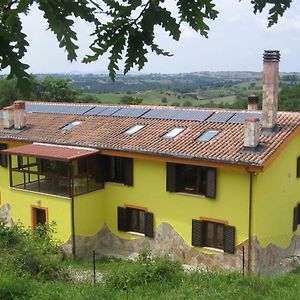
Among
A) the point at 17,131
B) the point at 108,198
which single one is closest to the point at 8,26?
the point at 108,198

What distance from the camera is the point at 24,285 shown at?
420 inches

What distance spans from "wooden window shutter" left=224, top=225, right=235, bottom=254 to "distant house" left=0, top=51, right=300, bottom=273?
0.04m

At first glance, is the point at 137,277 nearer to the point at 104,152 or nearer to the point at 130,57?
the point at 104,152

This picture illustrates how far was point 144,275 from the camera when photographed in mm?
11938

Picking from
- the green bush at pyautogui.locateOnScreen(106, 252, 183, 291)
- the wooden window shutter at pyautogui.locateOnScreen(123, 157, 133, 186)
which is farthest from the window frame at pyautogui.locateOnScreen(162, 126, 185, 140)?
the green bush at pyautogui.locateOnScreen(106, 252, 183, 291)

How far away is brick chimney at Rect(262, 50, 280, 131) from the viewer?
54.2 ft

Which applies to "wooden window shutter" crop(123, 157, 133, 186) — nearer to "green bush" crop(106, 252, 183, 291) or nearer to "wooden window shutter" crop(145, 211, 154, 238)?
"wooden window shutter" crop(145, 211, 154, 238)

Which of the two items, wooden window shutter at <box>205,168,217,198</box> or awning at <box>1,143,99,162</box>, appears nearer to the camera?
wooden window shutter at <box>205,168,217,198</box>

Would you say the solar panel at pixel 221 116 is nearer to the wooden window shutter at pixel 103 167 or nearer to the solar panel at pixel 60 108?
the wooden window shutter at pixel 103 167

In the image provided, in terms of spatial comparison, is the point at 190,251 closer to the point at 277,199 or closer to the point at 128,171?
the point at 277,199

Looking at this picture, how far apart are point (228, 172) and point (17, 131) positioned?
381 inches

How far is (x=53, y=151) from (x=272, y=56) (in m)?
8.30

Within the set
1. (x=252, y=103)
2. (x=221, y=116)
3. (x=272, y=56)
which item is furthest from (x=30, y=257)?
(x=252, y=103)

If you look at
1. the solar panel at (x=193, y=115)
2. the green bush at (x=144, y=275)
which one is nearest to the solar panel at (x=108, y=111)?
the solar panel at (x=193, y=115)
